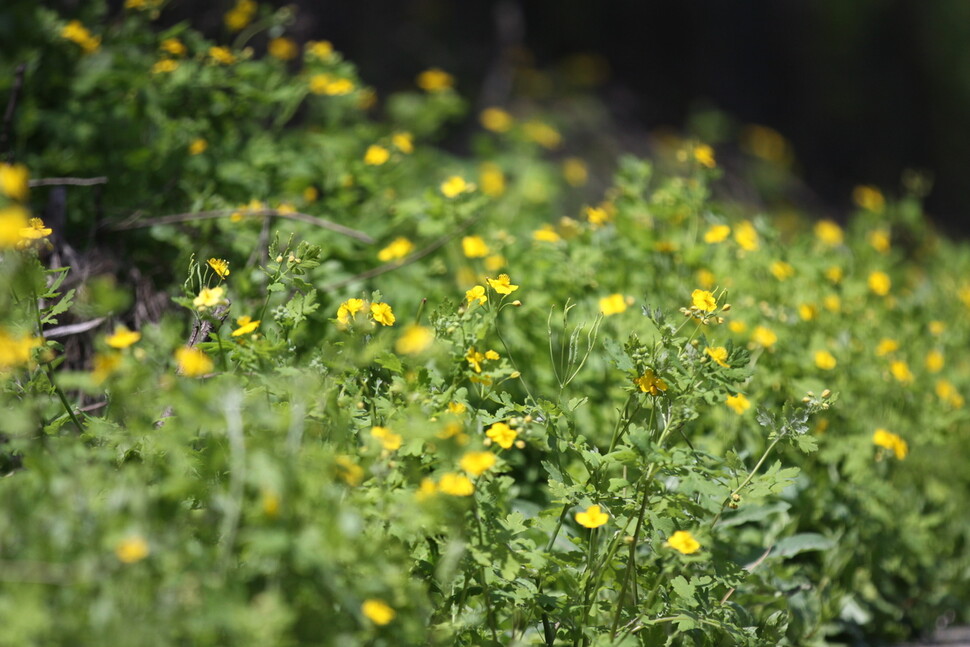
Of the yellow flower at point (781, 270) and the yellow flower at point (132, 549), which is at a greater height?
the yellow flower at point (132, 549)

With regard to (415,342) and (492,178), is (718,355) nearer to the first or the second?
(415,342)

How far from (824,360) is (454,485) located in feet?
4.98

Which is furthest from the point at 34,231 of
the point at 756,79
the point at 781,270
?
the point at 756,79

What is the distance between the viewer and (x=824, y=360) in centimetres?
237

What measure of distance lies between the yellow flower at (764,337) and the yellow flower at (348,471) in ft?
4.41

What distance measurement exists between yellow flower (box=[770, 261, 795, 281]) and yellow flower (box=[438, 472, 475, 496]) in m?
1.73

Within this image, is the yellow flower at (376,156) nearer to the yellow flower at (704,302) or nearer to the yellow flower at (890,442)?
the yellow flower at (704,302)

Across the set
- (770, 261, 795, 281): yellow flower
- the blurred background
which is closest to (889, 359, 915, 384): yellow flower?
(770, 261, 795, 281): yellow flower

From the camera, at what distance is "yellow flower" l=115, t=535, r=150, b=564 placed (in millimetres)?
1032

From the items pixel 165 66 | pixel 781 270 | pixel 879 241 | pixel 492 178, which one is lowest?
pixel 492 178

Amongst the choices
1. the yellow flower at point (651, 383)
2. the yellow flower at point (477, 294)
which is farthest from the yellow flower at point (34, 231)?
the yellow flower at point (651, 383)

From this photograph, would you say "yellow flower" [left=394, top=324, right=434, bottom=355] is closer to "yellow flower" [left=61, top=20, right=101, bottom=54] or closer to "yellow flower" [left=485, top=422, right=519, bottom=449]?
"yellow flower" [left=485, top=422, right=519, bottom=449]

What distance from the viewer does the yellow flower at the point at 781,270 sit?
2670 millimetres

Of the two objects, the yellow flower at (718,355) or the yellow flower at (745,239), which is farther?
the yellow flower at (745,239)
